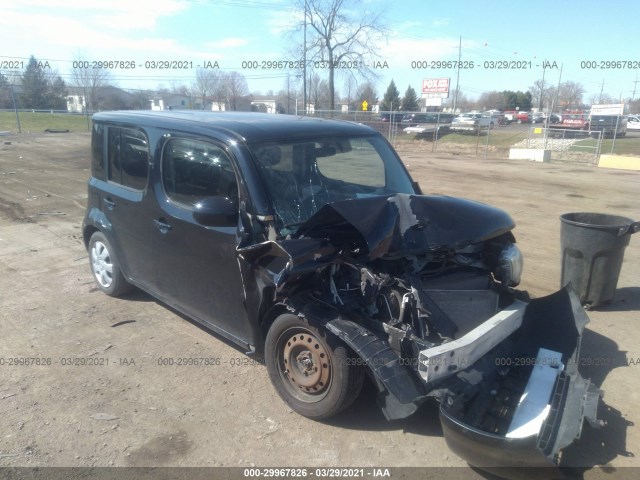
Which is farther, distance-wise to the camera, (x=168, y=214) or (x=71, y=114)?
(x=71, y=114)

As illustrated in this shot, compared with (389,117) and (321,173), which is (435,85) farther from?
(321,173)

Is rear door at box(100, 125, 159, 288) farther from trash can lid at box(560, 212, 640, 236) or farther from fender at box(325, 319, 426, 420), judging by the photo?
trash can lid at box(560, 212, 640, 236)

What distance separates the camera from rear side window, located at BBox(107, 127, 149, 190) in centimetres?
456

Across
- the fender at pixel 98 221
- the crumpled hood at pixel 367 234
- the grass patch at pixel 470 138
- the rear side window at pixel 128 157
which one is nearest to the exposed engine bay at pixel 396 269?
the crumpled hood at pixel 367 234

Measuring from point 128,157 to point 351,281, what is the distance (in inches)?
107

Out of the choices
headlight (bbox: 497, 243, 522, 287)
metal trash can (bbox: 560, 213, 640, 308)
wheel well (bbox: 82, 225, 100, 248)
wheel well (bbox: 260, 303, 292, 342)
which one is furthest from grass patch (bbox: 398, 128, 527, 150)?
wheel well (bbox: 260, 303, 292, 342)

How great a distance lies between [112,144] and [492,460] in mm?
4386

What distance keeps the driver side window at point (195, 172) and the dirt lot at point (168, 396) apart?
4.65 feet

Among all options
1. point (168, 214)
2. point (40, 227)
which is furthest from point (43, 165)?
point (168, 214)

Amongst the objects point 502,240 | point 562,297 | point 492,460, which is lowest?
point 492,460

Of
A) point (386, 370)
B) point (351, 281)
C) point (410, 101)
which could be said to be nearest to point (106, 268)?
point (351, 281)

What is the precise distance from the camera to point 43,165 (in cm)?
1638

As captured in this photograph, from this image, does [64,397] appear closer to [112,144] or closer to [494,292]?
[112,144]

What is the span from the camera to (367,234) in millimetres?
3160
